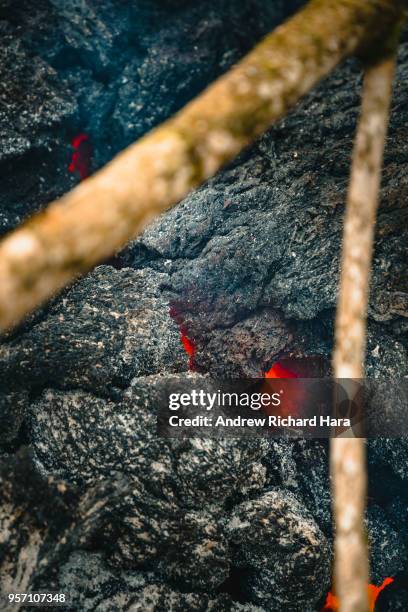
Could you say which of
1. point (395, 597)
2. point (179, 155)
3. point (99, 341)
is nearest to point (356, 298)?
point (179, 155)

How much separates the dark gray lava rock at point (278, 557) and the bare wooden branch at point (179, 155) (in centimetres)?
300

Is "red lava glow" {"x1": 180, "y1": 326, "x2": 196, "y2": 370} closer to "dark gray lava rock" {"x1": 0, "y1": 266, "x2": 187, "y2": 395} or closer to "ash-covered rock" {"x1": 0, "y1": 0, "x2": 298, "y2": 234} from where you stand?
"dark gray lava rock" {"x1": 0, "y1": 266, "x2": 187, "y2": 395}

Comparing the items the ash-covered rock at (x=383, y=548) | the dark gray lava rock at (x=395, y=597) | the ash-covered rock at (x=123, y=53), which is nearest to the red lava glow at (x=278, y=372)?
the ash-covered rock at (x=383, y=548)

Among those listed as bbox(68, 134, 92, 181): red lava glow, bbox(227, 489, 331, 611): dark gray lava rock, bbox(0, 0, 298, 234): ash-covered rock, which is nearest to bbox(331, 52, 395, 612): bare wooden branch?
bbox(227, 489, 331, 611): dark gray lava rock

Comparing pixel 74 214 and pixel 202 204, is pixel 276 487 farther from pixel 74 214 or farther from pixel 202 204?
pixel 74 214

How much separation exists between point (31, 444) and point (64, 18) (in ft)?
17.6

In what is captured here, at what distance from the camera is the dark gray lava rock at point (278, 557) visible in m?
3.45

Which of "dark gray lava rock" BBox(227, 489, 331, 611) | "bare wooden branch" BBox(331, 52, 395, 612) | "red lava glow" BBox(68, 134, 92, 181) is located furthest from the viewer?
"red lava glow" BBox(68, 134, 92, 181)


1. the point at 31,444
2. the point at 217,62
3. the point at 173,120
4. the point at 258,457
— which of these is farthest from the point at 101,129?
the point at 173,120

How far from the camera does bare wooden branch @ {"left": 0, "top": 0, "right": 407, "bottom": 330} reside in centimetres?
108

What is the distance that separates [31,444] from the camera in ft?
11.7

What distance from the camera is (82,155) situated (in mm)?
5816

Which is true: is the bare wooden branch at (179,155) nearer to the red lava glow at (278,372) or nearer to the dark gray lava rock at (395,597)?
the red lava glow at (278,372)

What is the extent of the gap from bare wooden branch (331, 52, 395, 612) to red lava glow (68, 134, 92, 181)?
14.7ft
